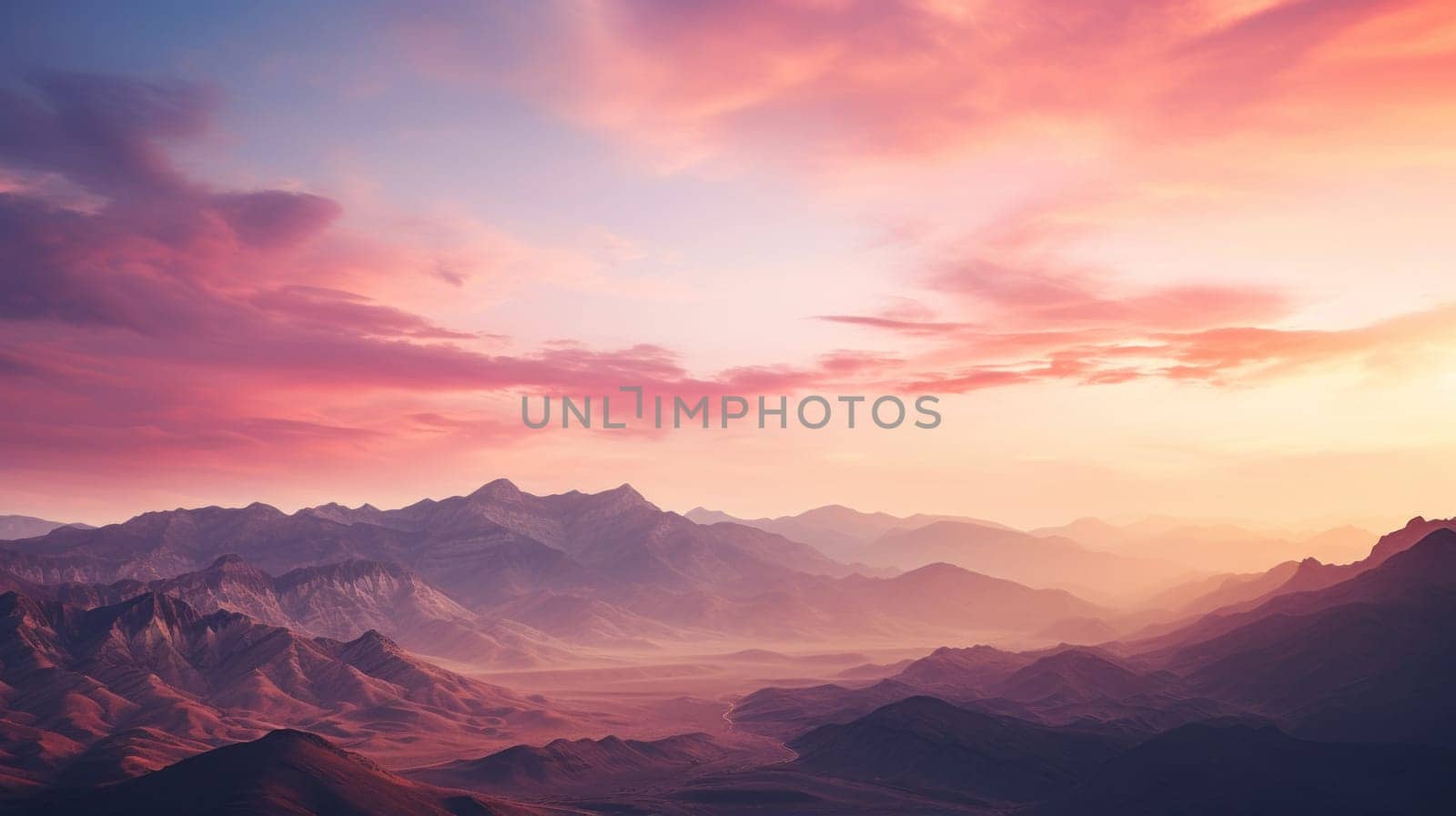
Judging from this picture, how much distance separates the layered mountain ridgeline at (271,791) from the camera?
10775 centimetres

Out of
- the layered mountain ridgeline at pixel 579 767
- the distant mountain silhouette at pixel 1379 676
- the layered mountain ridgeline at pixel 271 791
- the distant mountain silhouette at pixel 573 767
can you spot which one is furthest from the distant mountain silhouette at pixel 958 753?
the layered mountain ridgeline at pixel 271 791

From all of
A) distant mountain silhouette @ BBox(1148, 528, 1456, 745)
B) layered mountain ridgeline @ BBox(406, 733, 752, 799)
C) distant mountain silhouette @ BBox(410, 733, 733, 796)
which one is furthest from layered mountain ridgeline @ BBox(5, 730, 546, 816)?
distant mountain silhouette @ BBox(1148, 528, 1456, 745)

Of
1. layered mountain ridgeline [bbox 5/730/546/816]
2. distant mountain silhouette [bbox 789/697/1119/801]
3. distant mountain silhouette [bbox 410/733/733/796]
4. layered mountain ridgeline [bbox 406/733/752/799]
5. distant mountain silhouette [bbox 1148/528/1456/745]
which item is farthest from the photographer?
distant mountain silhouette [bbox 1148/528/1456/745]

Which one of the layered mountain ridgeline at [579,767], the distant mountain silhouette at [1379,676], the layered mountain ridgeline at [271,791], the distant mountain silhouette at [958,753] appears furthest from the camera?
the distant mountain silhouette at [1379,676]

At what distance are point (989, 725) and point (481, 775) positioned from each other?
7266 cm

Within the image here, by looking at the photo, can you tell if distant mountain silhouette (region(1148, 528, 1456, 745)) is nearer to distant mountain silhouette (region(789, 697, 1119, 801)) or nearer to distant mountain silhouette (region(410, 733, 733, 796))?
distant mountain silhouette (region(789, 697, 1119, 801))

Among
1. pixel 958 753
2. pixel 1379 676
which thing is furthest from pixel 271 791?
pixel 1379 676

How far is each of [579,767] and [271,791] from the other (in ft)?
208

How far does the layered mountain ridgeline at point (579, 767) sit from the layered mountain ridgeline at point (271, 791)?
102 ft

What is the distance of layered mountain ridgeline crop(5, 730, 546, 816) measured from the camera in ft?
354

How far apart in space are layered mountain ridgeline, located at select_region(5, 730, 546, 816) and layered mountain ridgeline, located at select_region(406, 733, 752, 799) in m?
31.0

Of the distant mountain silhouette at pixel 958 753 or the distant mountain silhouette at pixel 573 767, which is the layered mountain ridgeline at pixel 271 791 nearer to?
the distant mountain silhouette at pixel 573 767

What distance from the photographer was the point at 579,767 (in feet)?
547

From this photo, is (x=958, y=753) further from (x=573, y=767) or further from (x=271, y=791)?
(x=271, y=791)
